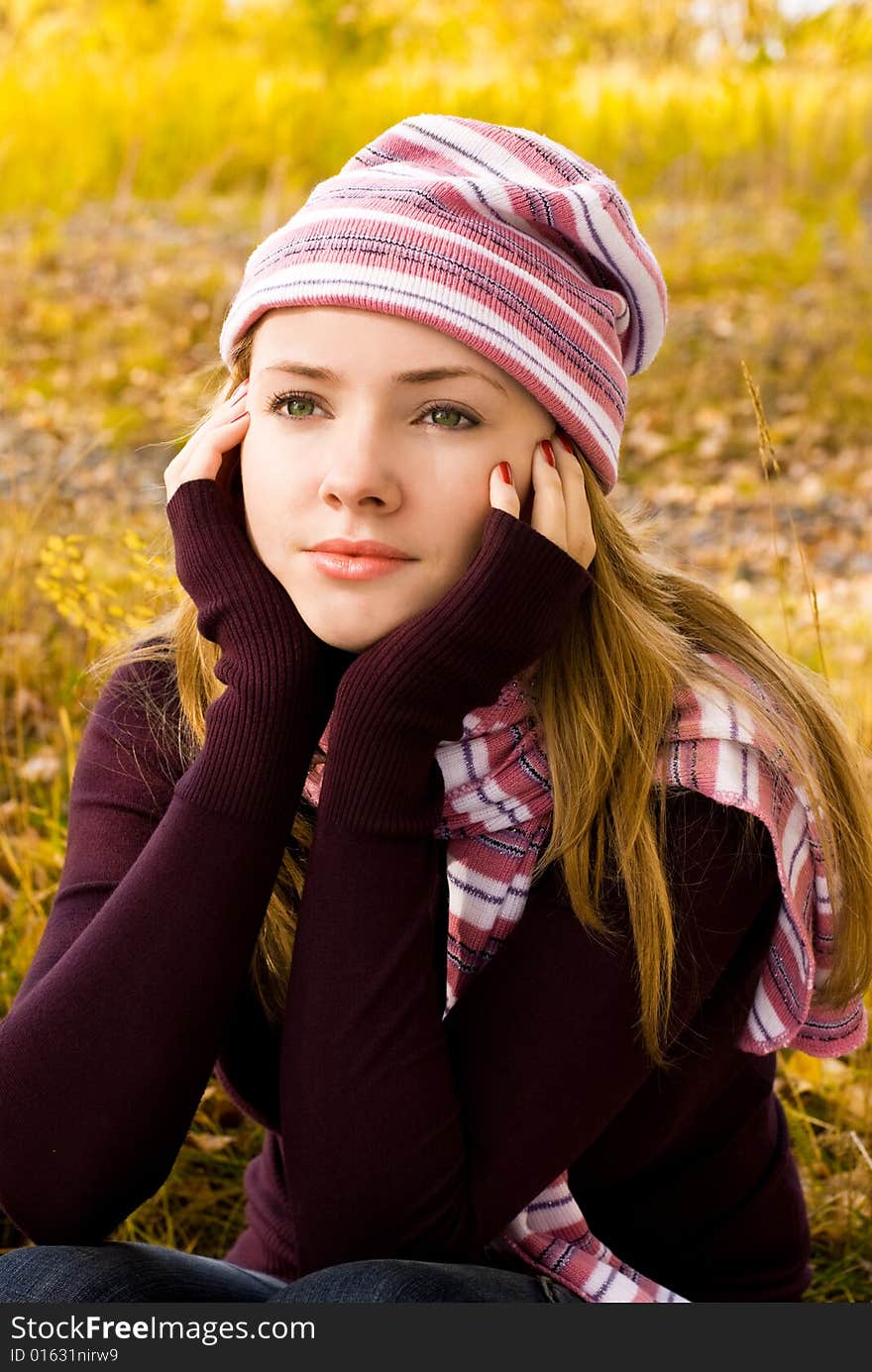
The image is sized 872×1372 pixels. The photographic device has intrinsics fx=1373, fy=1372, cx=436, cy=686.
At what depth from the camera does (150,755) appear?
79.6 inches

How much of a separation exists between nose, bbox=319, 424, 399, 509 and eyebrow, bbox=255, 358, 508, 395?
0.08 metres

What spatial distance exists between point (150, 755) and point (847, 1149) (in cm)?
156

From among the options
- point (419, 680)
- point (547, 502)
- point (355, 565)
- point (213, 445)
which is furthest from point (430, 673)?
point (213, 445)

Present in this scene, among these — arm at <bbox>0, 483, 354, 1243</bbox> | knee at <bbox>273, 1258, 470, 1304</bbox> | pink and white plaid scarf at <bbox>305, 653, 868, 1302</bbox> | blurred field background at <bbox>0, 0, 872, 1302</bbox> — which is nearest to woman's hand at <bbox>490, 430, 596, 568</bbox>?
pink and white plaid scarf at <bbox>305, 653, 868, 1302</bbox>

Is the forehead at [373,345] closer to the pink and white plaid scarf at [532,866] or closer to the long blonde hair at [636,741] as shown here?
the long blonde hair at [636,741]

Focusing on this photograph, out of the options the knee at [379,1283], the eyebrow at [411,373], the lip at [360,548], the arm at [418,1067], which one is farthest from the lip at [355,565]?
the knee at [379,1283]

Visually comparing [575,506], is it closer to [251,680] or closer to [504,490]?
[504,490]

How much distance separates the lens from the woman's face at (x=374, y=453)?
167 cm

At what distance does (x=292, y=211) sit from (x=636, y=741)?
7092 mm

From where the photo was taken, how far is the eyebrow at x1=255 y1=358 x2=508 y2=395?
1.68 m

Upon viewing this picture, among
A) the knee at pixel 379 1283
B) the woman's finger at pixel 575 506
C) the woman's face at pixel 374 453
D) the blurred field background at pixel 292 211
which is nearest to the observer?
the knee at pixel 379 1283

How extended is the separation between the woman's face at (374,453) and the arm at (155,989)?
0.40 ft

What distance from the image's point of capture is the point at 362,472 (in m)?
1.63

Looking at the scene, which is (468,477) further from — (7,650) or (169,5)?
(169,5)
